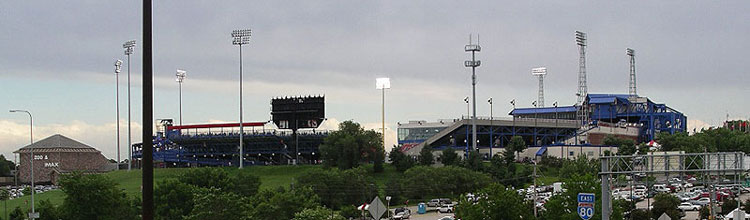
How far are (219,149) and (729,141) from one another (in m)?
88.4

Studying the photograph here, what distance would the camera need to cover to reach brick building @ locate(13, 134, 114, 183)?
588 ft

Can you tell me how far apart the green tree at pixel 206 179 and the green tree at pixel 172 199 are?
8.85 m

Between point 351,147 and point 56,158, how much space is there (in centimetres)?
8437

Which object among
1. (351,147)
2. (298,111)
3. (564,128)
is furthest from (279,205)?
(564,128)

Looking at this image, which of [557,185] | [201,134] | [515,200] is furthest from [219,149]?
[515,200]

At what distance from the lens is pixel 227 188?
273 ft

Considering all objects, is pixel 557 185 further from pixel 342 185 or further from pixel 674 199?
pixel 342 185

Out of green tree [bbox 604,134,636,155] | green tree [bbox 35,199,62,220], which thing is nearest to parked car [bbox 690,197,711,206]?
green tree [bbox 604,134,636,155]

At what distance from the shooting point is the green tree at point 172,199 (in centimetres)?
7175

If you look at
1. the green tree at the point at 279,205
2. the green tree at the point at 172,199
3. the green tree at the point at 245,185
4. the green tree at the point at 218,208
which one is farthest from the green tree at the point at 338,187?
the green tree at the point at 218,208

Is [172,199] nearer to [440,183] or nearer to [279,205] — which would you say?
[279,205]

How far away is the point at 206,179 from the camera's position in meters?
83.9

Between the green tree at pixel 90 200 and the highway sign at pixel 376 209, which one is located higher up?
the highway sign at pixel 376 209

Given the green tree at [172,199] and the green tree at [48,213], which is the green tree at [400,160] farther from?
the green tree at [48,213]
